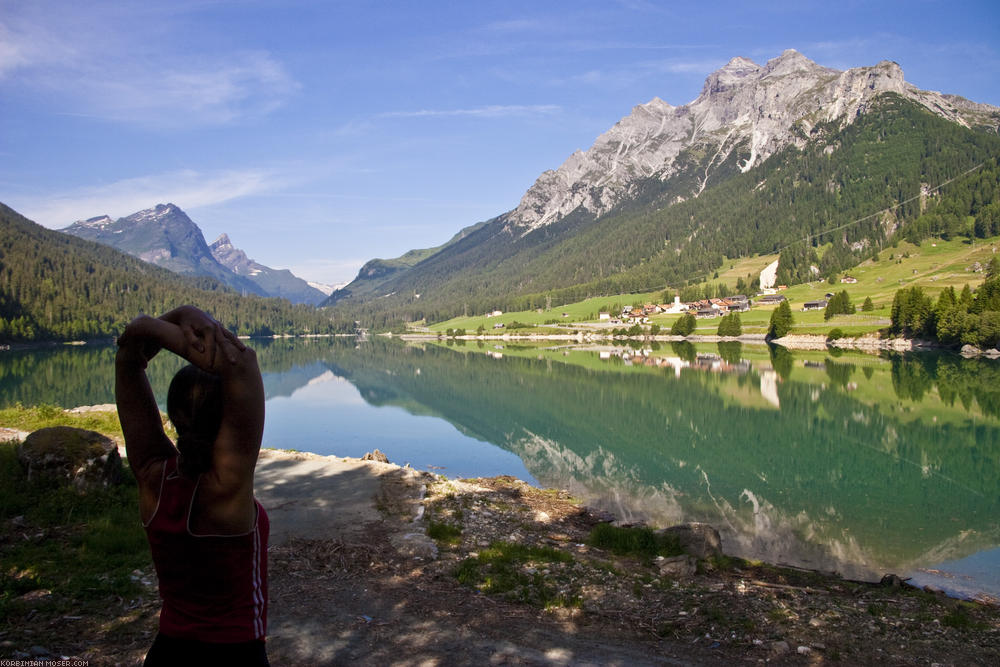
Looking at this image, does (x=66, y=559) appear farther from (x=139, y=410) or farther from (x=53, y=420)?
(x=53, y=420)

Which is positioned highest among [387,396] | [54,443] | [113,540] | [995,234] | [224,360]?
[995,234]

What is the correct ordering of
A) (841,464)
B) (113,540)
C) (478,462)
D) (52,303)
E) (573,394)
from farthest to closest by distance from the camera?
(52,303)
(573,394)
(478,462)
(841,464)
(113,540)

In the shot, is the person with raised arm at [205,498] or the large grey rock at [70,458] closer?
the person with raised arm at [205,498]

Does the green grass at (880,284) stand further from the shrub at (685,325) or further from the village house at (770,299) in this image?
the shrub at (685,325)

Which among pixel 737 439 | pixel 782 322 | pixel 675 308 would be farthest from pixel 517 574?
pixel 675 308

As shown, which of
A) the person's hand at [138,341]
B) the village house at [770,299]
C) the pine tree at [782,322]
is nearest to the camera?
the person's hand at [138,341]

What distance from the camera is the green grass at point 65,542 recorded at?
26.2 feet

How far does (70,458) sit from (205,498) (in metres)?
11.9

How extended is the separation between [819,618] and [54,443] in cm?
1421

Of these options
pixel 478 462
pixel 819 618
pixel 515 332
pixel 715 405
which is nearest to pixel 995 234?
pixel 515 332

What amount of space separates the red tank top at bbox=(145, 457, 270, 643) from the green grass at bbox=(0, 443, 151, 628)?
20.1ft

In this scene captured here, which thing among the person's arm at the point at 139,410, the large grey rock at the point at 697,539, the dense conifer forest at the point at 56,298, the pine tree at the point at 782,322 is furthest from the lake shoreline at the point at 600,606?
the dense conifer forest at the point at 56,298

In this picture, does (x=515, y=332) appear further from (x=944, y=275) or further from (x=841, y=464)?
(x=841, y=464)

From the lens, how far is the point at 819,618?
8.97m
